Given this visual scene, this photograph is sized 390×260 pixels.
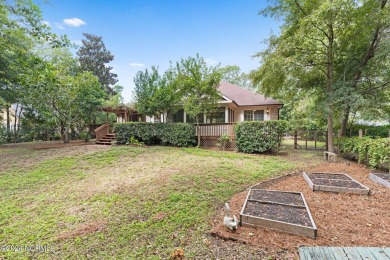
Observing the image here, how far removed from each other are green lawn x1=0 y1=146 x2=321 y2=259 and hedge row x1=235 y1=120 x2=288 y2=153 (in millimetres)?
2173

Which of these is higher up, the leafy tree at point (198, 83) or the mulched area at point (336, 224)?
the leafy tree at point (198, 83)

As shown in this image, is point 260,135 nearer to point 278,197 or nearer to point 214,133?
point 214,133

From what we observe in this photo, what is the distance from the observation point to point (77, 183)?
5738 mm

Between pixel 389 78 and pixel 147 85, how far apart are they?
13.0 meters

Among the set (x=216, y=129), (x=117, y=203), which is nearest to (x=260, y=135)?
(x=216, y=129)

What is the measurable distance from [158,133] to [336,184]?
9523 millimetres

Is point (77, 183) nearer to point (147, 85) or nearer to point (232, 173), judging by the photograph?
point (232, 173)

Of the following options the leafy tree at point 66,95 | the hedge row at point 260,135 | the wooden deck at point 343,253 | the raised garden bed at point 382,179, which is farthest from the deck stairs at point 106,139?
the raised garden bed at point 382,179

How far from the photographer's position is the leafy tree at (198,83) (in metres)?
10.9

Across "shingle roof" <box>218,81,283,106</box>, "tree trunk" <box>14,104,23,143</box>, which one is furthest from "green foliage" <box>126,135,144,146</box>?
"tree trunk" <box>14,104,23,143</box>

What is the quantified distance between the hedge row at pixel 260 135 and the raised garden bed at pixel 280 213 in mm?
5612

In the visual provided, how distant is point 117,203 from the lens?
14.1ft

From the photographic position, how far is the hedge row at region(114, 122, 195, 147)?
1163cm

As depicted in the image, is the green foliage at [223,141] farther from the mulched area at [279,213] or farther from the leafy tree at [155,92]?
the mulched area at [279,213]
